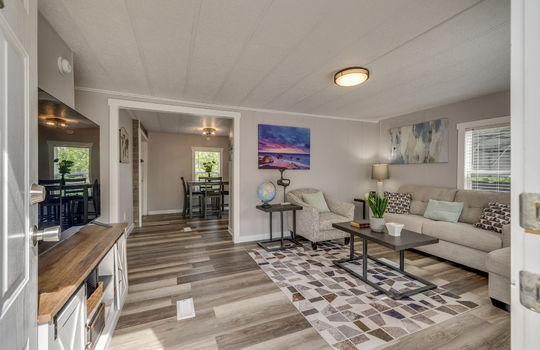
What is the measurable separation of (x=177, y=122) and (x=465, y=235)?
5.48 meters

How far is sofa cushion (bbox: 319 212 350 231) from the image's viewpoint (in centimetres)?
338

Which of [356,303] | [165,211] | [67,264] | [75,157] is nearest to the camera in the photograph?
[67,264]

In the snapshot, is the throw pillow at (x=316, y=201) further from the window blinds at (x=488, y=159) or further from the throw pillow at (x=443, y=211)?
the window blinds at (x=488, y=159)

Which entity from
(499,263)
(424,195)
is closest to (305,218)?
(424,195)

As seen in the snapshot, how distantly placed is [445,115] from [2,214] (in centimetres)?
487

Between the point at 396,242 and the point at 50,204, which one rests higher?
the point at 50,204

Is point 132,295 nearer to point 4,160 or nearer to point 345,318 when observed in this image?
point 345,318

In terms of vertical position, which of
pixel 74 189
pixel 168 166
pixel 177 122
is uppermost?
pixel 177 122

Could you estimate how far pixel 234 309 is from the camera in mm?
1986

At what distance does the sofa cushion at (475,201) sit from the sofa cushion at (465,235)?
0.62 ft

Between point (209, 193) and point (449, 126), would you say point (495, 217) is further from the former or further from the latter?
point (209, 193)

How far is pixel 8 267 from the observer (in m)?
0.55

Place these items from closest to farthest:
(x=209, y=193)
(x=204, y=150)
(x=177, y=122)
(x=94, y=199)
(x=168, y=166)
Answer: (x=94, y=199) → (x=177, y=122) → (x=209, y=193) → (x=168, y=166) → (x=204, y=150)

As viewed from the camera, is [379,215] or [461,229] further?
[461,229]
